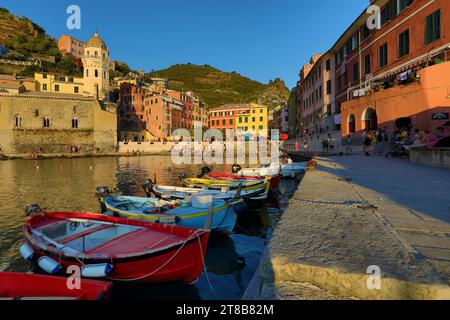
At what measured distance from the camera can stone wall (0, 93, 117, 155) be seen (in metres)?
63.0

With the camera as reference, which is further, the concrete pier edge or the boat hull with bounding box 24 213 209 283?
the boat hull with bounding box 24 213 209 283

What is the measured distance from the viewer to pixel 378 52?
29844mm

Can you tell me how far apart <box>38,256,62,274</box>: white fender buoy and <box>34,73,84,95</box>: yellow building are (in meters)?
84.5

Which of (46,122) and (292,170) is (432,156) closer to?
(292,170)

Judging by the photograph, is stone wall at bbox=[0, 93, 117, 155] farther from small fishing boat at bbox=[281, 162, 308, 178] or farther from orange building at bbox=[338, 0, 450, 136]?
orange building at bbox=[338, 0, 450, 136]

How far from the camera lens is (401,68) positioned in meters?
25.9

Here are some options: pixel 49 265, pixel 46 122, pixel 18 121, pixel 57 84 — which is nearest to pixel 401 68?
pixel 49 265

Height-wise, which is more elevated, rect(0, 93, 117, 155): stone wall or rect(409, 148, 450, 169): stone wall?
rect(0, 93, 117, 155): stone wall

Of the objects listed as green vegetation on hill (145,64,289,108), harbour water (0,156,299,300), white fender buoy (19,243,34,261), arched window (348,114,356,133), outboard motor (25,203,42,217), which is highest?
green vegetation on hill (145,64,289,108)

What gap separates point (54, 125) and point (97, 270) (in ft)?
243

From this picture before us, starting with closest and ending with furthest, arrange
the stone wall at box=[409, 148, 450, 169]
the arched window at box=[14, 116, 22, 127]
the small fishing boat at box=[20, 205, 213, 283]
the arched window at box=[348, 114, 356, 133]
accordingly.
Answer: the small fishing boat at box=[20, 205, 213, 283] → the stone wall at box=[409, 148, 450, 169] → the arched window at box=[348, 114, 356, 133] → the arched window at box=[14, 116, 22, 127]

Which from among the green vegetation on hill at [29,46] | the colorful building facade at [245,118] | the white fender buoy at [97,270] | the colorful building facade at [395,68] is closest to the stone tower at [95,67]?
the green vegetation on hill at [29,46]

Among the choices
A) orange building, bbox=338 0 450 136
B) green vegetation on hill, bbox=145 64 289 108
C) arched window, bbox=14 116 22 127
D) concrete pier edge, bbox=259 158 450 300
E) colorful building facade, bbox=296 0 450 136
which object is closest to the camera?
concrete pier edge, bbox=259 158 450 300

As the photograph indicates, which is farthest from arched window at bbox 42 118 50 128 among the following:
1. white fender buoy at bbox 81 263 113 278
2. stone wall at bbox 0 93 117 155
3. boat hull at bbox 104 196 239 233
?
white fender buoy at bbox 81 263 113 278
